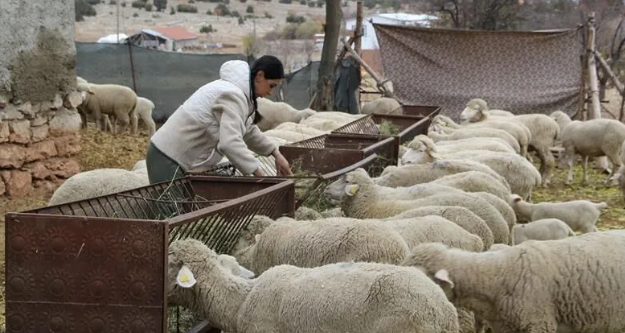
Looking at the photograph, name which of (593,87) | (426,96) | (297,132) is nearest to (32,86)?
(297,132)

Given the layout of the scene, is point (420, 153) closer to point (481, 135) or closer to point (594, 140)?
point (481, 135)

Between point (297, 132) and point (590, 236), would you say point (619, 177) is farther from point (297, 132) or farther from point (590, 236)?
point (590, 236)

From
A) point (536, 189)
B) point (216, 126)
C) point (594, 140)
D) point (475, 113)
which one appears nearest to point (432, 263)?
Answer: point (216, 126)

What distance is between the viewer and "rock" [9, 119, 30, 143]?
9039mm

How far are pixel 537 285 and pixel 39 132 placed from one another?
6.42 metres

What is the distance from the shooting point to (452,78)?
717 inches

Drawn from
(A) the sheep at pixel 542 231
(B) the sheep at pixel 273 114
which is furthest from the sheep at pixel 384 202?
(B) the sheep at pixel 273 114

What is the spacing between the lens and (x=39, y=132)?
9352 mm

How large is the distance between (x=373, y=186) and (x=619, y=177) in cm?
620

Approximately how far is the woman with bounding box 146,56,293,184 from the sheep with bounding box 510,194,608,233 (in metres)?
3.70

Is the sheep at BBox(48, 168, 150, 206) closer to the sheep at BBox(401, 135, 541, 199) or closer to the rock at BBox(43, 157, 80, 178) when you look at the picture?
the rock at BBox(43, 157, 80, 178)

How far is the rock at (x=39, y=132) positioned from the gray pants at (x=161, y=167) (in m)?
3.76

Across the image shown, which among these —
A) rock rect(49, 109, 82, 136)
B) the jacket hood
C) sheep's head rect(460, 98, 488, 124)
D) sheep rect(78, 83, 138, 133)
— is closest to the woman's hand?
the jacket hood

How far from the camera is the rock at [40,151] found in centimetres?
930
